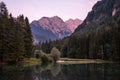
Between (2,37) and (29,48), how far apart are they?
21.1 metres

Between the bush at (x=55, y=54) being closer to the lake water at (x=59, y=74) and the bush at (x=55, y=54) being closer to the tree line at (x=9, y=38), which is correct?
the tree line at (x=9, y=38)

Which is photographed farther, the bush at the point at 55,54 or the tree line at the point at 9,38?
the bush at the point at 55,54

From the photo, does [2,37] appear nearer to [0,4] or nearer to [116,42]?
[0,4]

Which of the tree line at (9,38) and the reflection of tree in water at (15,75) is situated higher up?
the tree line at (9,38)

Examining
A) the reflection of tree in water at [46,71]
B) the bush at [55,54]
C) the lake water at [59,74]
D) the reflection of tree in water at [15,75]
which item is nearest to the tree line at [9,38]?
the reflection of tree in water at [46,71]

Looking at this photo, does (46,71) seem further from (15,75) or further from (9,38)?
(9,38)

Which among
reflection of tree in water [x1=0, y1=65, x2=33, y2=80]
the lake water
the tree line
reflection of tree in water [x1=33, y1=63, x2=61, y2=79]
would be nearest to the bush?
the tree line

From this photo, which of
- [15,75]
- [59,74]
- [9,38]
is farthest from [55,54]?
[15,75]

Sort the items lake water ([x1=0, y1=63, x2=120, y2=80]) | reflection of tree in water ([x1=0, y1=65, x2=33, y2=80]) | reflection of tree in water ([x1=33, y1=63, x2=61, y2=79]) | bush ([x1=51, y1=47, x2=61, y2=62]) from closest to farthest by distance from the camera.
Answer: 1. reflection of tree in water ([x1=0, y1=65, x2=33, y2=80])
2. lake water ([x1=0, y1=63, x2=120, y2=80])
3. reflection of tree in water ([x1=33, y1=63, x2=61, y2=79])
4. bush ([x1=51, y1=47, x2=61, y2=62])

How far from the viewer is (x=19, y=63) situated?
3211 inches

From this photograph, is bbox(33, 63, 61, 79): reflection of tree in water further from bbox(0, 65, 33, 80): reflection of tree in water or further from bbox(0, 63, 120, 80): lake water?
bbox(0, 65, 33, 80): reflection of tree in water

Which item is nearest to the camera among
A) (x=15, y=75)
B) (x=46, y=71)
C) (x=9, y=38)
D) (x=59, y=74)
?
(x=15, y=75)

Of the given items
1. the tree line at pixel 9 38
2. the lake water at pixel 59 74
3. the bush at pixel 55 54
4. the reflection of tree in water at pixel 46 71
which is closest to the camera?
the lake water at pixel 59 74

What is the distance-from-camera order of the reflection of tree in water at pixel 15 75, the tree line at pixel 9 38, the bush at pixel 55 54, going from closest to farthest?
1. the reflection of tree in water at pixel 15 75
2. the tree line at pixel 9 38
3. the bush at pixel 55 54
